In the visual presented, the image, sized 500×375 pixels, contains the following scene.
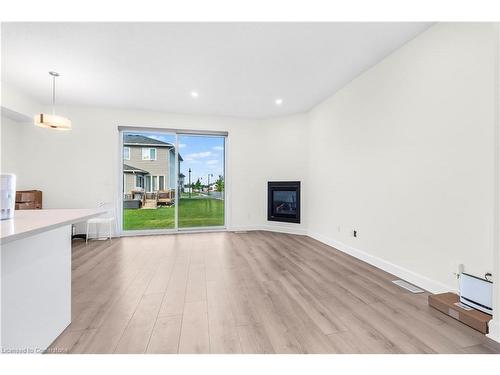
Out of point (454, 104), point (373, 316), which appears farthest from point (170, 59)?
point (373, 316)

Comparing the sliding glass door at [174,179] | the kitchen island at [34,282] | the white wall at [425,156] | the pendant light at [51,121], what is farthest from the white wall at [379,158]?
the kitchen island at [34,282]

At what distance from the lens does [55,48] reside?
271 cm

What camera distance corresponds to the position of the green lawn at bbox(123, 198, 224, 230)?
5508mm

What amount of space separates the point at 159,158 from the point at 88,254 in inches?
109

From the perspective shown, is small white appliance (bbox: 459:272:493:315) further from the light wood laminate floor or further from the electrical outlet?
the light wood laminate floor

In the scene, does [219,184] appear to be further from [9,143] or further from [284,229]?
[9,143]

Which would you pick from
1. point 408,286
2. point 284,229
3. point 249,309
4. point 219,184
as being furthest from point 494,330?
point 219,184

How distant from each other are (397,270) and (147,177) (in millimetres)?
5555

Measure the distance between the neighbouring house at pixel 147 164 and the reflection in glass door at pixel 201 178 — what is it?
29 centimetres

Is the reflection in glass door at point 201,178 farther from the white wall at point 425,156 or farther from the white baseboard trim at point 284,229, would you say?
the white wall at point 425,156

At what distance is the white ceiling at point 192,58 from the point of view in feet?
7.86

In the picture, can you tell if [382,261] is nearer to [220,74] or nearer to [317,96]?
[317,96]

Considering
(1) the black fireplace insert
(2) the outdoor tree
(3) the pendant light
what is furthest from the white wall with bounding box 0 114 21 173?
(1) the black fireplace insert

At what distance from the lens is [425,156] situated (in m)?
2.44
